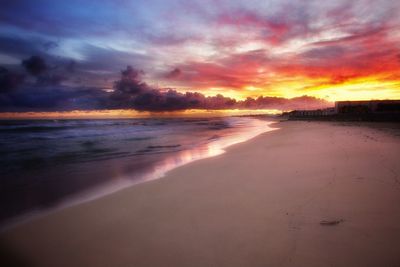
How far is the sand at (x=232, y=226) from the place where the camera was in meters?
3.33

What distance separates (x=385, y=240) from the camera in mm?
3365

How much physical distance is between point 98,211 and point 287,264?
436cm

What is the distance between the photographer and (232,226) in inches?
165

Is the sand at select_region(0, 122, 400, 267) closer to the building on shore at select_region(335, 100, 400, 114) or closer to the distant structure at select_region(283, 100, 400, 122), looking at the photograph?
the distant structure at select_region(283, 100, 400, 122)

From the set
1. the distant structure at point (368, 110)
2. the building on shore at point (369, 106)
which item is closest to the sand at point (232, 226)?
the distant structure at point (368, 110)

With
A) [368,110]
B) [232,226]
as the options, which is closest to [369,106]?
[368,110]

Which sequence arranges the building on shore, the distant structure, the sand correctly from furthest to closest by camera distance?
the building on shore < the distant structure < the sand

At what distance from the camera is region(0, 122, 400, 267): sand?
10.9ft

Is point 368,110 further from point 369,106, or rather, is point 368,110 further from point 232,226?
point 232,226

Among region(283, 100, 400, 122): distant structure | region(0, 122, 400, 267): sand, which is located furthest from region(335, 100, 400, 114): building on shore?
region(0, 122, 400, 267): sand

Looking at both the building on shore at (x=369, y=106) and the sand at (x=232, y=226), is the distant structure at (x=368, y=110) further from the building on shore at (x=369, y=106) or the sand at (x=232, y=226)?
the sand at (x=232, y=226)

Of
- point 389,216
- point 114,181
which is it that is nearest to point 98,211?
point 114,181

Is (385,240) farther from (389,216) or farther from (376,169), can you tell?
(376,169)

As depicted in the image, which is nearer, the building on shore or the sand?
the sand
